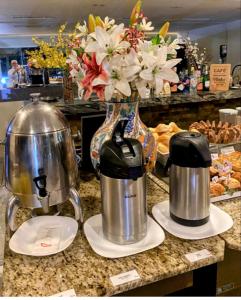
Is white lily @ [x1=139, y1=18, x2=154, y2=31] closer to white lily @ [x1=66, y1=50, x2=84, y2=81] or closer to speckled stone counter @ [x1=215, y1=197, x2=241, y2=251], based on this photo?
white lily @ [x1=66, y1=50, x2=84, y2=81]

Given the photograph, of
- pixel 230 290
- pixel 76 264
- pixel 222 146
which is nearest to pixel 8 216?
pixel 76 264

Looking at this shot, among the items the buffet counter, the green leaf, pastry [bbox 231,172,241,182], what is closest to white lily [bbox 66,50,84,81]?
the green leaf

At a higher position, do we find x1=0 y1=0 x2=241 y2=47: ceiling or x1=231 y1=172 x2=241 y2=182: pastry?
x1=0 y1=0 x2=241 y2=47: ceiling

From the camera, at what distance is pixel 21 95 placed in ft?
11.5

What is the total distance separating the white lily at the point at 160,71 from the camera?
90cm

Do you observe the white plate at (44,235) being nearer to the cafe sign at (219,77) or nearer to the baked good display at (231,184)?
the baked good display at (231,184)

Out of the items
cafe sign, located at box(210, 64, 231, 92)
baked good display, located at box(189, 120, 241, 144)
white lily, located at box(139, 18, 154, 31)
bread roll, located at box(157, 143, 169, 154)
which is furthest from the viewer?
cafe sign, located at box(210, 64, 231, 92)

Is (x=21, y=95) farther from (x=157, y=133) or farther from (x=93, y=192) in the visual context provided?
(x=93, y=192)

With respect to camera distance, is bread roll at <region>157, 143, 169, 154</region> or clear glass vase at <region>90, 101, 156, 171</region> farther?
bread roll at <region>157, 143, 169, 154</region>

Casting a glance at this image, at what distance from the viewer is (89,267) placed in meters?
0.77

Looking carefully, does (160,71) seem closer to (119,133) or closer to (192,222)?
(119,133)

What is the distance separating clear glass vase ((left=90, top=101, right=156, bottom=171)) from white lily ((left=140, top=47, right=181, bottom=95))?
0.22 m

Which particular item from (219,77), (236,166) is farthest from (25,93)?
(236,166)

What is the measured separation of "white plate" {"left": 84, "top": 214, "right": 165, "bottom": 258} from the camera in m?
0.81
